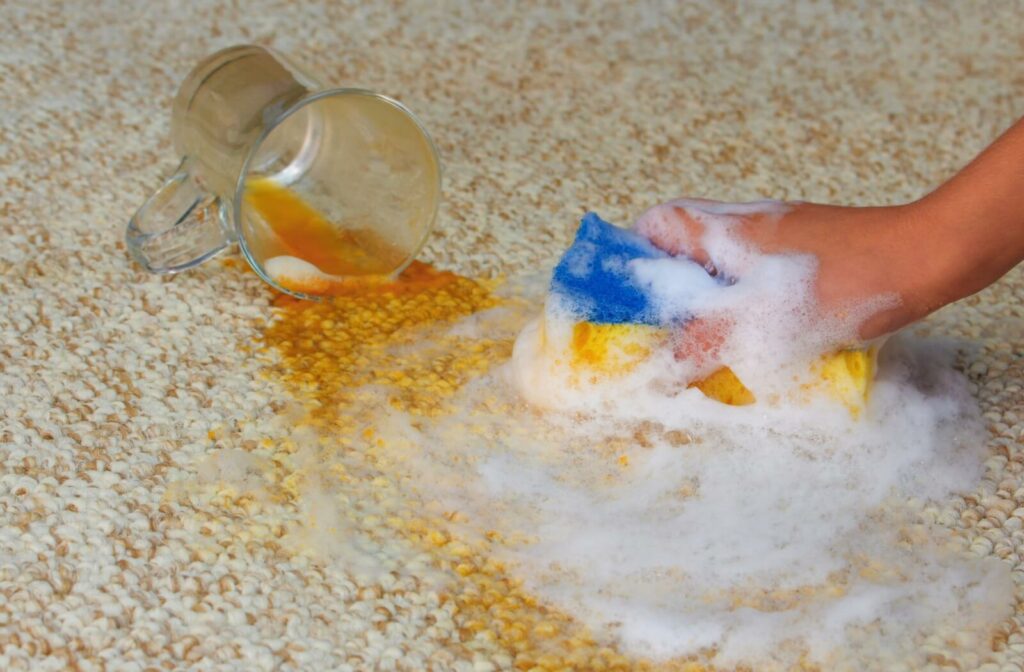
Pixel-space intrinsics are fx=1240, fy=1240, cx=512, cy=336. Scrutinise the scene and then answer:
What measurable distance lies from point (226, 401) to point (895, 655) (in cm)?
63

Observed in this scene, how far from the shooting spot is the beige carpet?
3.11ft

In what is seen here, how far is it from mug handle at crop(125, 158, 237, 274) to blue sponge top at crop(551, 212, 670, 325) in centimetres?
37

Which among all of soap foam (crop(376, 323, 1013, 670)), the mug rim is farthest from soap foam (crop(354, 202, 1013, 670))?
the mug rim

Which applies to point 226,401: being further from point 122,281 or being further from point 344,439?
point 122,281

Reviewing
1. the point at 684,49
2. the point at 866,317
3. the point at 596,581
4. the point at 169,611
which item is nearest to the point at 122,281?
the point at 169,611

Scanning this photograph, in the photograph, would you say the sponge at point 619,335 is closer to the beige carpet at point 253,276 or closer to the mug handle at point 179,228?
the beige carpet at point 253,276

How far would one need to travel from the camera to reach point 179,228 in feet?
4.23

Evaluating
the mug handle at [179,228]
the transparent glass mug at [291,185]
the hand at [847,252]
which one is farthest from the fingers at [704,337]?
the mug handle at [179,228]

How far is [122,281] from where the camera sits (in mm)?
1324

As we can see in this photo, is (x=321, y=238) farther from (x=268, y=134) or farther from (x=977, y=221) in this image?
(x=977, y=221)

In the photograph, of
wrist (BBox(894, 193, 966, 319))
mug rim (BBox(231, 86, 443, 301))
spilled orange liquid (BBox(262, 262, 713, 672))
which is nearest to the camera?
spilled orange liquid (BBox(262, 262, 713, 672))

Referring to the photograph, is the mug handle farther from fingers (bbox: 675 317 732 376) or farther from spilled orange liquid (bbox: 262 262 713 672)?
fingers (bbox: 675 317 732 376)

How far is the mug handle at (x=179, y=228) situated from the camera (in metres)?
1.29

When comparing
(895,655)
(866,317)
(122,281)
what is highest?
(866,317)
